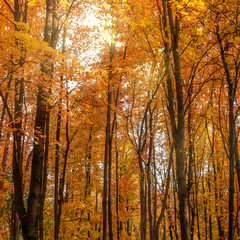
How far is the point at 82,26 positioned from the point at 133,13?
113 inches

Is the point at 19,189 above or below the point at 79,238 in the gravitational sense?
above

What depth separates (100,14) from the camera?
8352 millimetres

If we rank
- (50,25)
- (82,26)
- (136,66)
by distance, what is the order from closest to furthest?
(50,25) → (136,66) → (82,26)

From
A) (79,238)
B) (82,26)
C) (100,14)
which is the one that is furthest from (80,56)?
(79,238)

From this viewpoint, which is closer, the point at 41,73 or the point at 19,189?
the point at 19,189

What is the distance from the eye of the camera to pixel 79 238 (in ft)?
40.8

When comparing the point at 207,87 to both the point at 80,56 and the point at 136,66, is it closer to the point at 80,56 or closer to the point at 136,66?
the point at 136,66

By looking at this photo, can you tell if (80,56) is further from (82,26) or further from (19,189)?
(19,189)

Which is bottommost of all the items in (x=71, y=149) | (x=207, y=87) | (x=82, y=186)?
(x=82, y=186)

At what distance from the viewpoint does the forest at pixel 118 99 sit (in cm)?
335

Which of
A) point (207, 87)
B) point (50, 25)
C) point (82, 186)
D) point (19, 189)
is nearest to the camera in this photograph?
point (19, 189)

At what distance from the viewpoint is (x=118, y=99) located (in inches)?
412

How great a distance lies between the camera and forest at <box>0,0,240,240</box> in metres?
3.35

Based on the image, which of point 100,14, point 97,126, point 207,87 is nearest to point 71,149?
point 97,126
